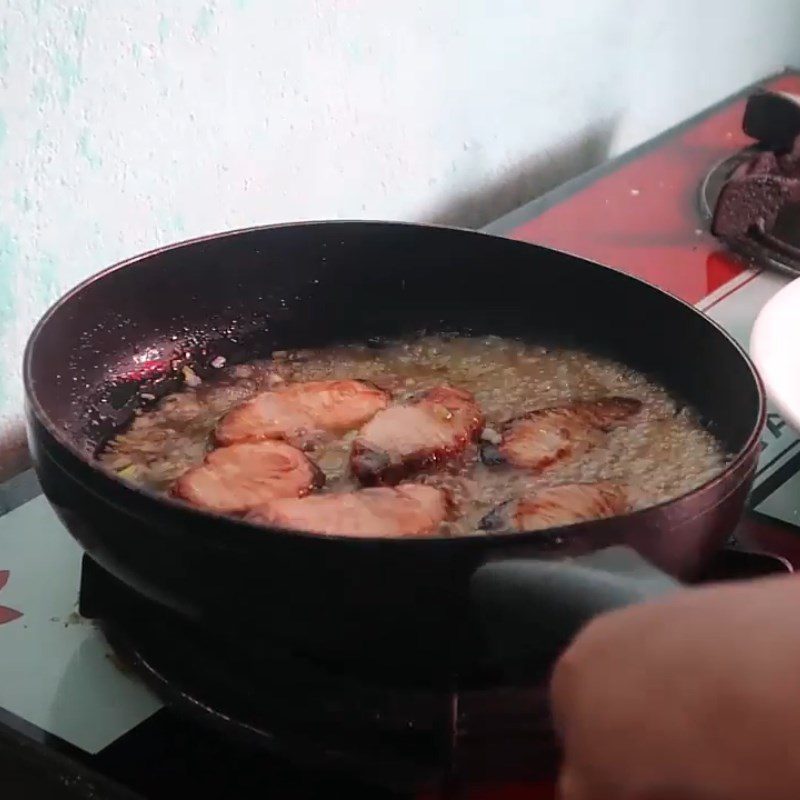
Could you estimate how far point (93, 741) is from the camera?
0.53 metres

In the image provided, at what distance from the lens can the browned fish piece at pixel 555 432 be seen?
0.67 metres

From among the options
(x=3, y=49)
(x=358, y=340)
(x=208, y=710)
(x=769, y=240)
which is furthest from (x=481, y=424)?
(x=769, y=240)

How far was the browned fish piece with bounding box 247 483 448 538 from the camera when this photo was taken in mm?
545

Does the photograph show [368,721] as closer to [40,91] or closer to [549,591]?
[549,591]

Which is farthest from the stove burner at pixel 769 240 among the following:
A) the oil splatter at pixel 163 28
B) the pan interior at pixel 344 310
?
the oil splatter at pixel 163 28

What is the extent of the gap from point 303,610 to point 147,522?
0.25ft

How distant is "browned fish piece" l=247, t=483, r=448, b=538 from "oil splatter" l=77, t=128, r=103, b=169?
0.30m

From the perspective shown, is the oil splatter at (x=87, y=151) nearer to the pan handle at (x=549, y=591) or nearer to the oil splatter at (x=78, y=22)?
the oil splatter at (x=78, y=22)

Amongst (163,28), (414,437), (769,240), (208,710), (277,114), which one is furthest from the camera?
(769,240)

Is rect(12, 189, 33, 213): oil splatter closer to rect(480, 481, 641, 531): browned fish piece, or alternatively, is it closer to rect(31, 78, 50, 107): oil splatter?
rect(31, 78, 50, 107): oil splatter

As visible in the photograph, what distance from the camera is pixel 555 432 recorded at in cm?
69

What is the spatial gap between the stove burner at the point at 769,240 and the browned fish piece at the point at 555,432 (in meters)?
0.39

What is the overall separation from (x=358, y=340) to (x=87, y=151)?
232 mm

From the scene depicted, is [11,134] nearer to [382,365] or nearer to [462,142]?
[382,365]
